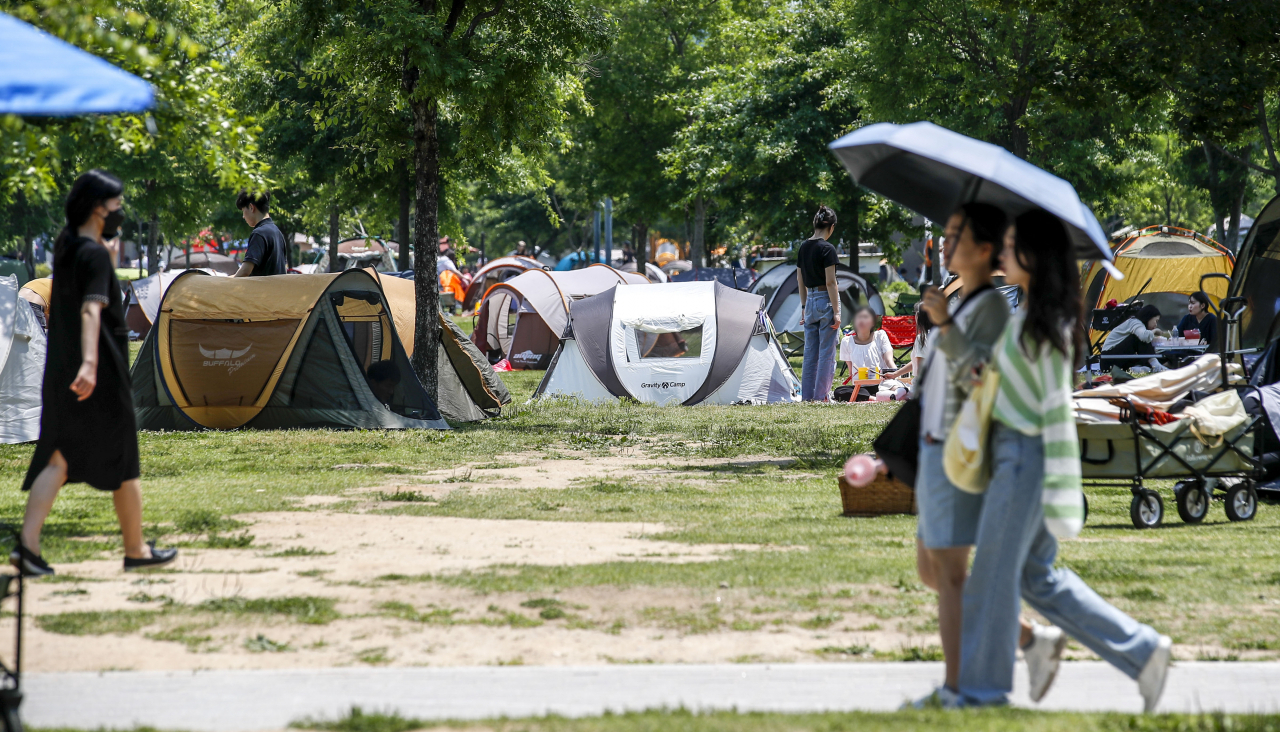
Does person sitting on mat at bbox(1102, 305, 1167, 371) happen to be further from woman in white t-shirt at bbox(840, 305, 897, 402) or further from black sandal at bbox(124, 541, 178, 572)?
black sandal at bbox(124, 541, 178, 572)

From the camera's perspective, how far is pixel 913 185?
4484mm

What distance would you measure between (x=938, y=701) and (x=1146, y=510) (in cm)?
419

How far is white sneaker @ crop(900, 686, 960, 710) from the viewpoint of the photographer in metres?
3.74

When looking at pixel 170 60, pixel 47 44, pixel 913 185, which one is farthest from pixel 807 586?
pixel 170 60

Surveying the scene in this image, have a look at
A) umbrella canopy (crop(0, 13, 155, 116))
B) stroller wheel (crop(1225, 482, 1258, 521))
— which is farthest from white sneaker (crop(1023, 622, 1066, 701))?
stroller wheel (crop(1225, 482, 1258, 521))

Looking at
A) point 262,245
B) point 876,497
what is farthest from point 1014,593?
point 262,245

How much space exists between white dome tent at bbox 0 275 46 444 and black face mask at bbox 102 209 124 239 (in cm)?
584

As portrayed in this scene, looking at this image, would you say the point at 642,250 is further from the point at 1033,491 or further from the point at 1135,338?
the point at 1033,491

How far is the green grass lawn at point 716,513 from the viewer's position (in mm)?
5371

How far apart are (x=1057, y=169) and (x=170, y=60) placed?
20.0 m

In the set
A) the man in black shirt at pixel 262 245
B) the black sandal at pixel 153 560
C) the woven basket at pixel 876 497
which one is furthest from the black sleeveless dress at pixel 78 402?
the man in black shirt at pixel 262 245

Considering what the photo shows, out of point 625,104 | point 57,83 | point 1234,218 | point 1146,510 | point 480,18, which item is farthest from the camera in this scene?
point 625,104

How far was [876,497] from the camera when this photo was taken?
7.47 m

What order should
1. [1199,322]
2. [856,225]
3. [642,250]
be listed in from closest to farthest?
[1199,322], [856,225], [642,250]
